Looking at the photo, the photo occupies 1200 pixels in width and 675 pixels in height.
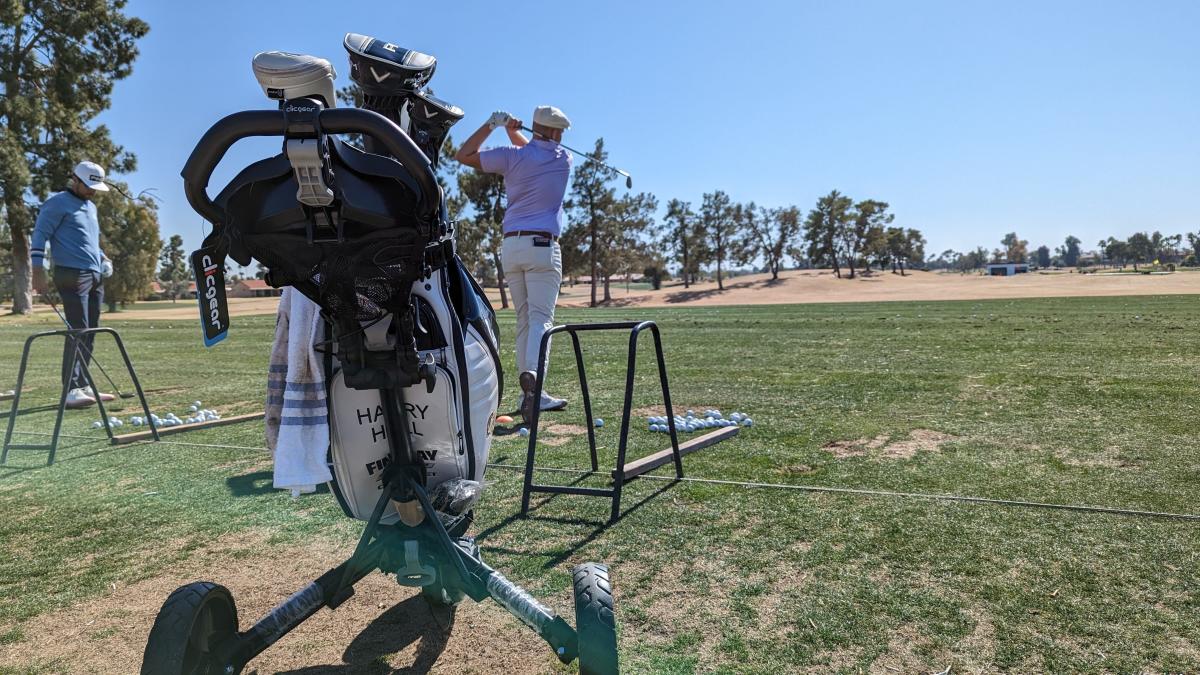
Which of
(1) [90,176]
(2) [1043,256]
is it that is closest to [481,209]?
(1) [90,176]

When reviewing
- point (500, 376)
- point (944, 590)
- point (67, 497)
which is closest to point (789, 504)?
point (944, 590)

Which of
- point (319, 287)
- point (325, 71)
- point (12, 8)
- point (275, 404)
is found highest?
point (12, 8)

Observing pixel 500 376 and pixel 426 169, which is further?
pixel 500 376

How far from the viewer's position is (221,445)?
5.68 metres

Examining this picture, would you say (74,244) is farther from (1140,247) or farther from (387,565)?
(1140,247)

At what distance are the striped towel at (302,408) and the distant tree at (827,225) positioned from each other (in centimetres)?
8303

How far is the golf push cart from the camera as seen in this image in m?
1.71

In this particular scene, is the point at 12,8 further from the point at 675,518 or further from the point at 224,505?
the point at 675,518

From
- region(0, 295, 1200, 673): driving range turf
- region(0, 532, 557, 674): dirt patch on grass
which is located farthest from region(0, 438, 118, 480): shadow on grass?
region(0, 532, 557, 674): dirt patch on grass

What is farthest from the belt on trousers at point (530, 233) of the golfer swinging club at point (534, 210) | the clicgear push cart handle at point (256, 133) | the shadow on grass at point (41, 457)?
the clicgear push cart handle at point (256, 133)

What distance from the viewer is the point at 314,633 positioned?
272 centimetres

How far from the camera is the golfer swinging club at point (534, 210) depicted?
223 inches

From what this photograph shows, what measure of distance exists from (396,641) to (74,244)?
23.3ft

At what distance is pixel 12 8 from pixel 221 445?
35.5 m
